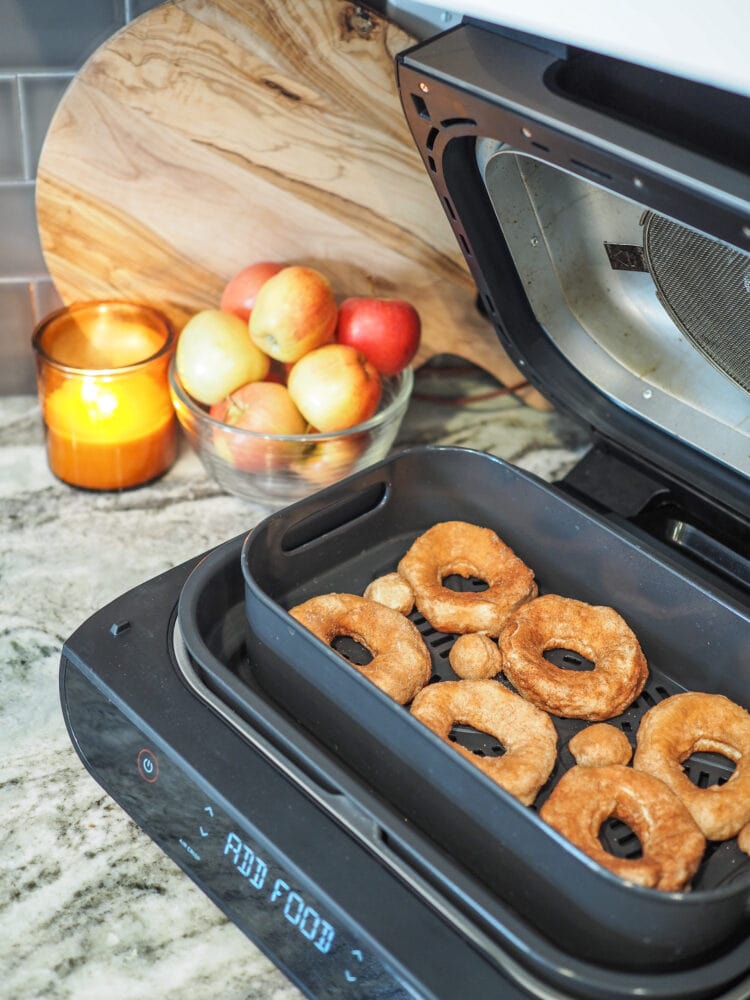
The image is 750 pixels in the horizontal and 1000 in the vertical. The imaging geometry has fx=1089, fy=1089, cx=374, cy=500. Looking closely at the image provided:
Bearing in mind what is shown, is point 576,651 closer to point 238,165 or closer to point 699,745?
point 699,745

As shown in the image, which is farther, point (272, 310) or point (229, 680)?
point (272, 310)

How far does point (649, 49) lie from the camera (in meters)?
0.62

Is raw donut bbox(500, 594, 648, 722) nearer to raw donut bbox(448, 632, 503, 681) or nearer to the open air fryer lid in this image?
raw donut bbox(448, 632, 503, 681)

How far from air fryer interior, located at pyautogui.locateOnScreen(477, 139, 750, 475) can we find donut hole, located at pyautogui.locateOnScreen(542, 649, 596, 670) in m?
0.21

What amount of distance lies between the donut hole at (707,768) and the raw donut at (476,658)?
0.17 m

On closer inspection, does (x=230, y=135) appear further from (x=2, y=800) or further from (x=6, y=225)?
(x=2, y=800)

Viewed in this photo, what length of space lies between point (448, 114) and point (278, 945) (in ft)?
1.99

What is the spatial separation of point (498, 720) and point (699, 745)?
16cm

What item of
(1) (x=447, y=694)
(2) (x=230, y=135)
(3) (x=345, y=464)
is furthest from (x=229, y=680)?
(2) (x=230, y=135)

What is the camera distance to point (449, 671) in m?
0.94

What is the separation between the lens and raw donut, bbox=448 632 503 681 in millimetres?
909

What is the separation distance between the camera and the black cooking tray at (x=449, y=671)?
2.20 ft

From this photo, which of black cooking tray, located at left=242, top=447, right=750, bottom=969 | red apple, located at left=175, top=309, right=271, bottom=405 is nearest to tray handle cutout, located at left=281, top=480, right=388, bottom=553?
black cooking tray, located at left=242, top=447, right=750, bottom=969

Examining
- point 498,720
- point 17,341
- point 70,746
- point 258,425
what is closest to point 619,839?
point 498,720
